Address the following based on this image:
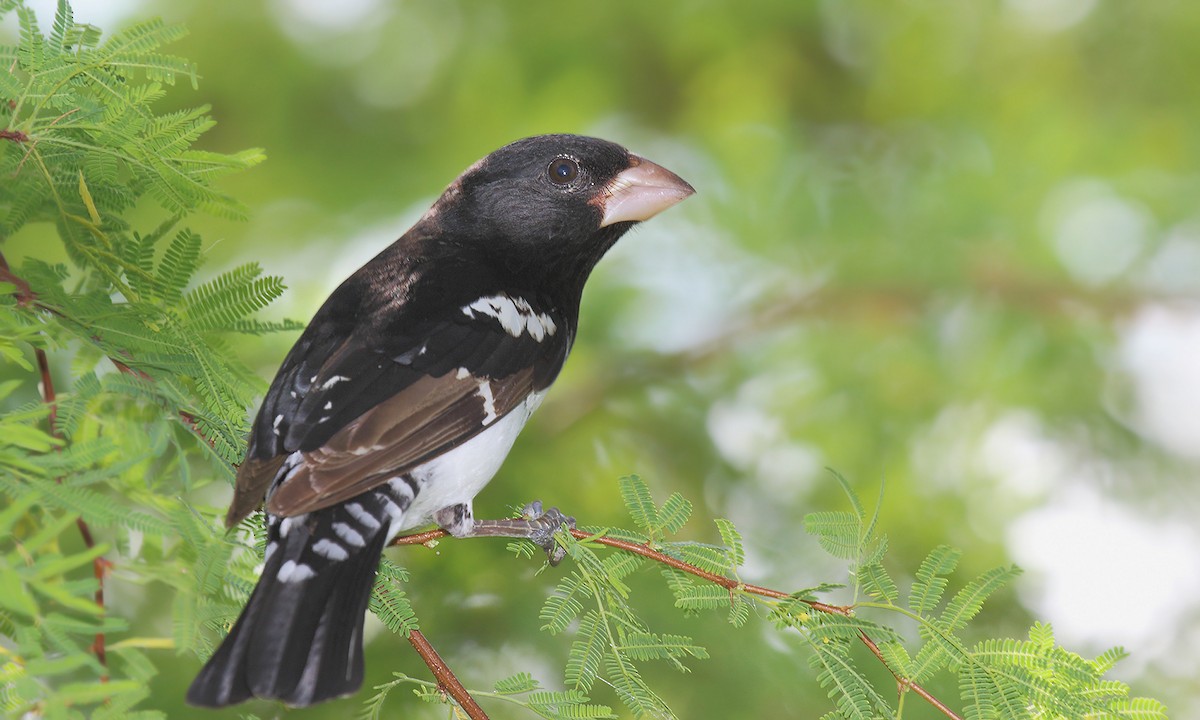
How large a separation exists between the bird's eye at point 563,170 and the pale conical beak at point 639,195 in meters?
0.12

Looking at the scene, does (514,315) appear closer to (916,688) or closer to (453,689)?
(453,689)

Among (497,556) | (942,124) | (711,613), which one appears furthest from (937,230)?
(497,556)

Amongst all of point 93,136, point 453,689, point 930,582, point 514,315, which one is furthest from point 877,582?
point 93,136

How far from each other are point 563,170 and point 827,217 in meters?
2.48

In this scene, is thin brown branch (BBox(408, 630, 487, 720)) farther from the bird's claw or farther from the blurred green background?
the blurred green background

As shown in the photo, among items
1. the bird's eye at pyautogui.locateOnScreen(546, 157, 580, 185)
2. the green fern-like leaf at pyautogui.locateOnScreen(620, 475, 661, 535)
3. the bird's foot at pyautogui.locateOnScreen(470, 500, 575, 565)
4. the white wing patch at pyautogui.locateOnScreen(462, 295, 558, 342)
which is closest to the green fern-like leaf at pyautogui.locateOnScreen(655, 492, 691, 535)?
the green fern-like leaf at pyautogui.locateOnScreen(620, 475, 661, 535)

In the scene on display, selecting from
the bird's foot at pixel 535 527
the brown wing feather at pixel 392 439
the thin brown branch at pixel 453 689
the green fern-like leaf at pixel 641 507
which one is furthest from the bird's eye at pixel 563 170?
the thin brown branch at pixel 453 689

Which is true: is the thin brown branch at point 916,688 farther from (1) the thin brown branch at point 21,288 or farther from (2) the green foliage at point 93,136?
(1) the thin brown branch at point 21,288

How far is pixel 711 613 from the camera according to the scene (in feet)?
14.1

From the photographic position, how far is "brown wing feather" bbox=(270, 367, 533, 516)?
8.44 feet

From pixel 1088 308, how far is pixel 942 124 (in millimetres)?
1318

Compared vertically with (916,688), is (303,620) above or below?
above

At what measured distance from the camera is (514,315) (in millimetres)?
3490

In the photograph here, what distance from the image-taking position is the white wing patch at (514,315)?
11.2 ft
